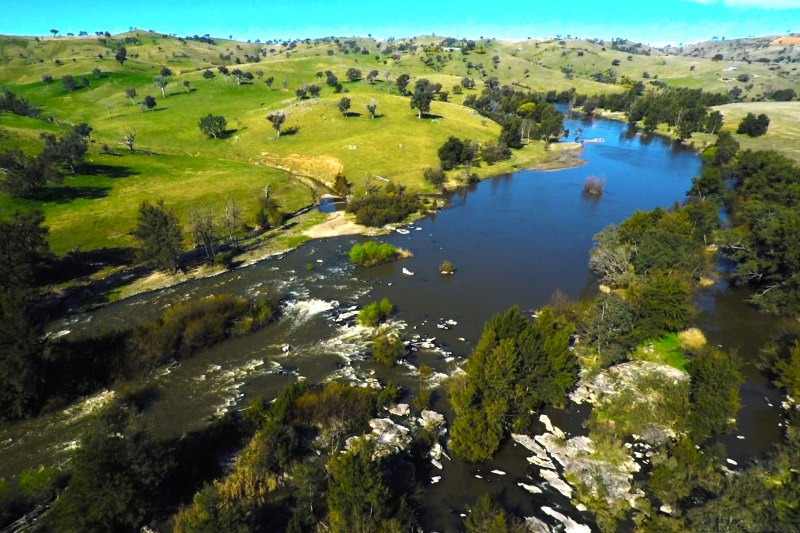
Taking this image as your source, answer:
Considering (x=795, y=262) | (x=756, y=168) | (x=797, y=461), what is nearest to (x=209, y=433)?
(x=797, y=461)

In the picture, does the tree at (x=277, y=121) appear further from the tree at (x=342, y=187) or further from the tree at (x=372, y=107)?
the tree at (x=342, y=187)

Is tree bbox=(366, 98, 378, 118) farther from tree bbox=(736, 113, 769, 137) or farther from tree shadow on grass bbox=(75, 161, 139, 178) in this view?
tree bbox=(736, 113, 769, 137)

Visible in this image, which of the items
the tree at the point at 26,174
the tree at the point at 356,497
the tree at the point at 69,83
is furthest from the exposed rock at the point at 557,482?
the tree at the point at 69,83

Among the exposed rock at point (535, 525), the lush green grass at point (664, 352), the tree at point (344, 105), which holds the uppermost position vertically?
the tree at point (344, 105)

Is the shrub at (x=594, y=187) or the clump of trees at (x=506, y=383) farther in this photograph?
the shrub at (x=594, y=187)

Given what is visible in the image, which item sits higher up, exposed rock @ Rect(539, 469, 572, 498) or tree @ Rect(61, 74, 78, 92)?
tree @ Rect(61, 74, 78, 92)

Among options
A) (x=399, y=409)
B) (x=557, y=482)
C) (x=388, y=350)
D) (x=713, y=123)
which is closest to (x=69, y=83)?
(x=388, y=350)

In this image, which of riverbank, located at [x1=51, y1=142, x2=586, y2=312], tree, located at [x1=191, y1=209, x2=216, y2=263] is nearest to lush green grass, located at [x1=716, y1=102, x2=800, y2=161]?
riverbank, located at [x1=51, y1=142, x2=586, y2=312]
